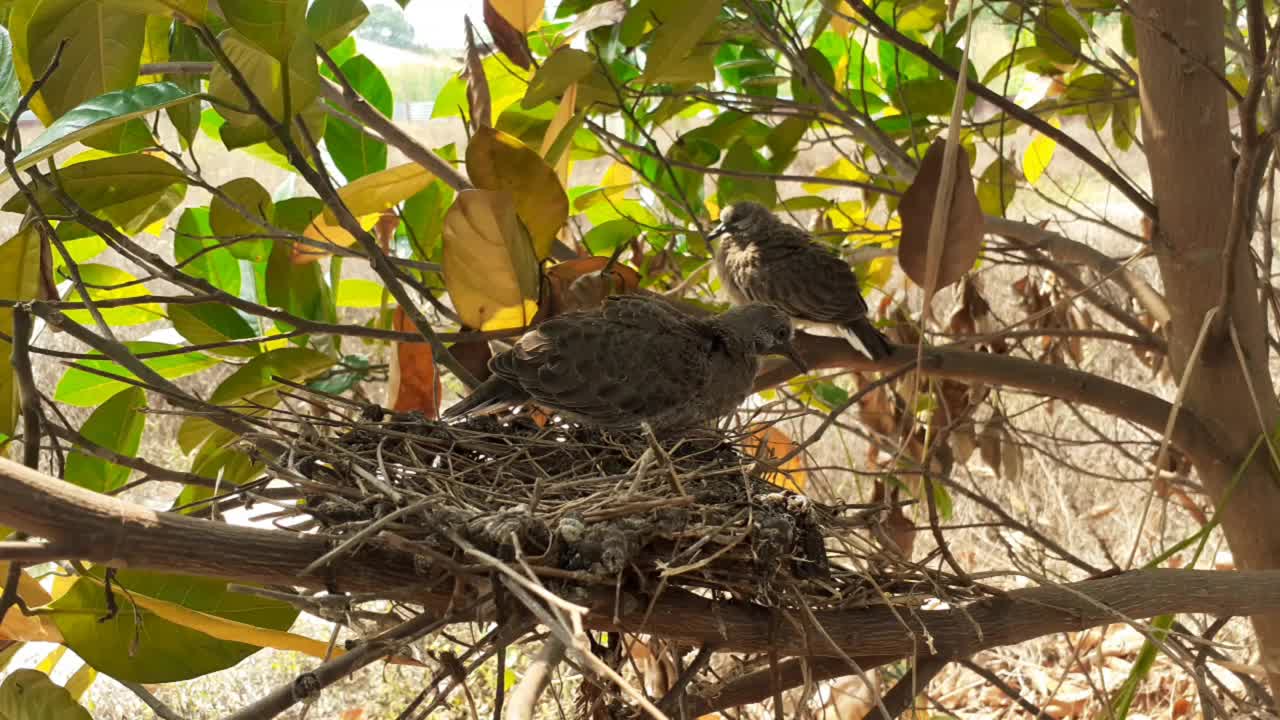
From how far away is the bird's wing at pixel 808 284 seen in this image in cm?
202

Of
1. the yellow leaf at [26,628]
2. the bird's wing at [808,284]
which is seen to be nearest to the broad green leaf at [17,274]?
the yellow leaf at [26,628]

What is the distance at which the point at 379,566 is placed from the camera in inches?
28.8

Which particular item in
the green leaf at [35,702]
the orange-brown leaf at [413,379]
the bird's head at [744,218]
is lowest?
the green leaf at [35,702]

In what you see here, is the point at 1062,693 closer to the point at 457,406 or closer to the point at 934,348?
the point at 934,348

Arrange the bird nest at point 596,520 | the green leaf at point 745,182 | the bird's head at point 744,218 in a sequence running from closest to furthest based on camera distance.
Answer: the bird nest at point 596,520, the green leaf at point 745,182, the bird's head at point 744,218

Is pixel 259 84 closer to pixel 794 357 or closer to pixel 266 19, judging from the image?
pixel 266 19

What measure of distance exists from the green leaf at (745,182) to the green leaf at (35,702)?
1318 millimetres

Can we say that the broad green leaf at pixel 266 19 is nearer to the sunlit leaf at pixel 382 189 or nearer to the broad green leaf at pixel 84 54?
the broad green leaf at pixel 84 54

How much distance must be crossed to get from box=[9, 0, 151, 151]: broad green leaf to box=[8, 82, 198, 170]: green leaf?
0.30 feet

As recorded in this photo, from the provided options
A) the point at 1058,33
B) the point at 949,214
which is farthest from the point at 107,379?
the point at 1058,33

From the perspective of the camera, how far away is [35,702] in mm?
841

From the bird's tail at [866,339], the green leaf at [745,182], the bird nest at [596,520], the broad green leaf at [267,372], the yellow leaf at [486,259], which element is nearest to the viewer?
the bird nest at [596,520]

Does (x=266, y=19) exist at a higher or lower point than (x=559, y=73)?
lower

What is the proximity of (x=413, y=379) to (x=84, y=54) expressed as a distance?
546 mm
